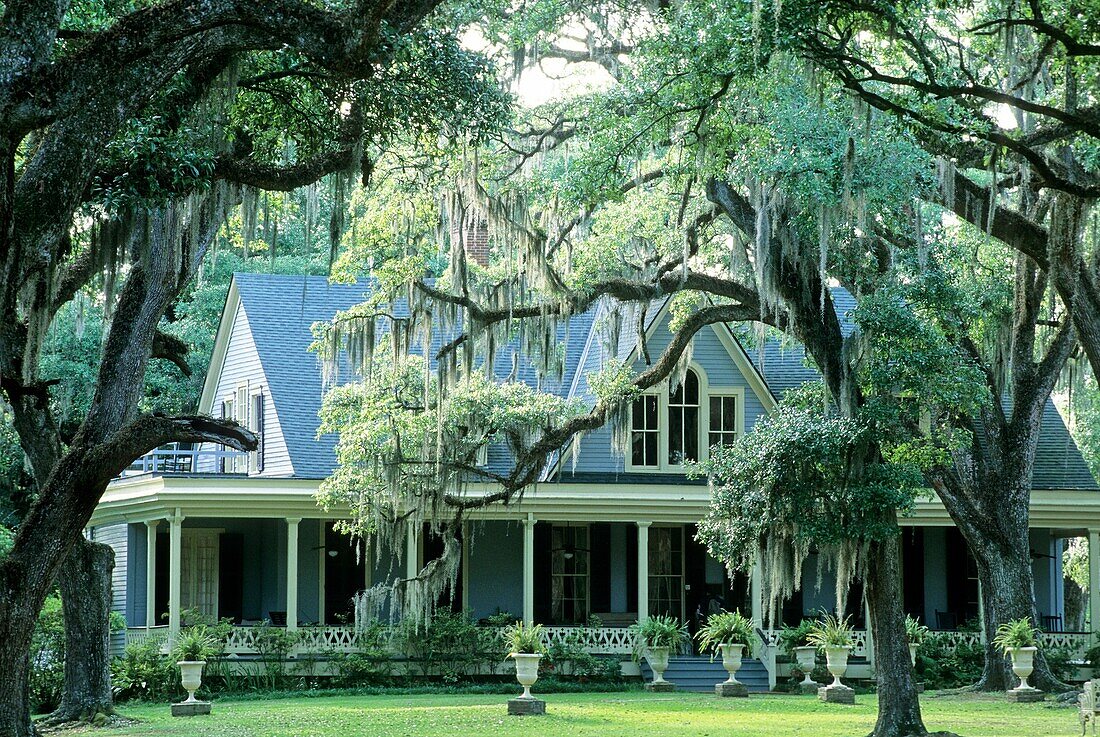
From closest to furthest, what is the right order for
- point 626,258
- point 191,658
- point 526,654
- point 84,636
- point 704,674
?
point 84,636 < point 526,654 < point 191,658 < point 626,258 < point 704,674

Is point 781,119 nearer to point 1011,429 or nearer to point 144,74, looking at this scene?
point 144,74

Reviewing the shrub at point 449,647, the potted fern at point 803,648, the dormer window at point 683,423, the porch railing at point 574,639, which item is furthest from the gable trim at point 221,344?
the potted fern at point 803,648

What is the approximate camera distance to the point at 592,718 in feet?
56.3

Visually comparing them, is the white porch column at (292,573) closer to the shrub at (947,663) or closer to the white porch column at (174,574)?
the white porch column at (174,574)

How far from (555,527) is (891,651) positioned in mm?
11800

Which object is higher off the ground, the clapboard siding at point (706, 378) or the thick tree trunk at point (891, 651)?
the clapboard siding at point (706, 378)

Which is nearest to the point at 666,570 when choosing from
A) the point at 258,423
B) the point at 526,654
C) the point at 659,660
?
the point at 659,660

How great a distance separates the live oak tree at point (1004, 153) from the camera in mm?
11875

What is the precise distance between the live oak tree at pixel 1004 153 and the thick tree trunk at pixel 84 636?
1033cm

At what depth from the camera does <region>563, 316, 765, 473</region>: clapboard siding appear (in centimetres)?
2534

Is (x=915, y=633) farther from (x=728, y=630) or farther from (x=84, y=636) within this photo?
(x=84, y=636)

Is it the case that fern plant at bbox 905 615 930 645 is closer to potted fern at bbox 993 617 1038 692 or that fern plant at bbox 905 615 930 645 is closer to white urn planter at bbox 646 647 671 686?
potted fern at bbox 993 617 1038 692

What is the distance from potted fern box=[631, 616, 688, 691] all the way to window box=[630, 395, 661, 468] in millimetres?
3329

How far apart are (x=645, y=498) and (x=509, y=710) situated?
7267mm
